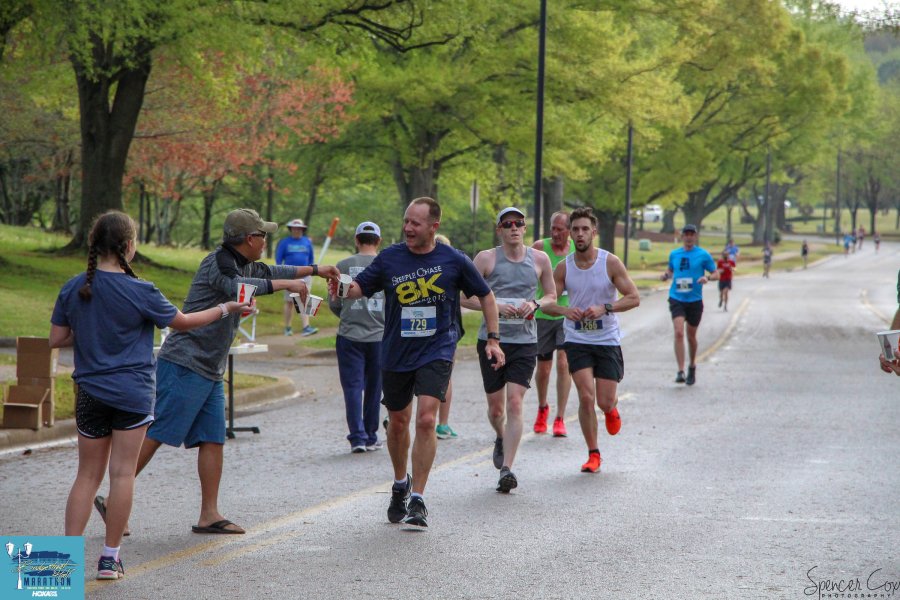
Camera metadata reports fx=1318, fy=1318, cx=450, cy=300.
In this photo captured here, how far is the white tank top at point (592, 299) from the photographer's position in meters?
10.4

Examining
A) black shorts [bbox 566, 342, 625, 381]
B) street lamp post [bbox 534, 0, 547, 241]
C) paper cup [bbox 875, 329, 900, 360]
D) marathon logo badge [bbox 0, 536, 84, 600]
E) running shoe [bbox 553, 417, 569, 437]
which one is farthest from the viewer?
street lamp post [bbox 534, 0, 547, 241]

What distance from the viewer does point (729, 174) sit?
71562 millimetres

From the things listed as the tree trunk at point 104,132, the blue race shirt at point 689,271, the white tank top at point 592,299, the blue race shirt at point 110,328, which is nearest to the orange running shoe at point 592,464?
the white tank top at point 592,299

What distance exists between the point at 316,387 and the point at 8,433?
6006mm

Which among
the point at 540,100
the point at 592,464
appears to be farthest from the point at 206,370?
the point at 540,100

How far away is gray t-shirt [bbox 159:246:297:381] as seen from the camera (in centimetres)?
774

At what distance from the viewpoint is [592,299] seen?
10.5 metres

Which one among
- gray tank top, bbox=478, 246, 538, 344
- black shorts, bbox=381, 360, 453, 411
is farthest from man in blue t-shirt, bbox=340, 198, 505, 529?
gray tank top, bbox=478, 246, 538, 344

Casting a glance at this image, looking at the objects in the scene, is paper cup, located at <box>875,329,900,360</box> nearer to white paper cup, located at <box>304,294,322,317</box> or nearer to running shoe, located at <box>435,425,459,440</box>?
white paper cup, located at <box>304,294,322,317</box>

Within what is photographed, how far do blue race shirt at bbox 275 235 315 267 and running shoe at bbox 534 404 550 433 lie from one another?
406 inches

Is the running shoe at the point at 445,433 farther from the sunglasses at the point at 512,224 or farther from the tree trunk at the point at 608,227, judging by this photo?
the tree trunk at the point at 608,227

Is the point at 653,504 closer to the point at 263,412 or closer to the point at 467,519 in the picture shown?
the point at 467,519

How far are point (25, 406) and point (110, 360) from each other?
557cm

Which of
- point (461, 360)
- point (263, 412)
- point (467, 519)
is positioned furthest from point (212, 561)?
point (461, 360)
